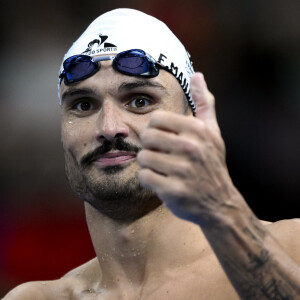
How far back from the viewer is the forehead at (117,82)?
2.22 m

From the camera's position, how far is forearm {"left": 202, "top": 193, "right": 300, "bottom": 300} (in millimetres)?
1541

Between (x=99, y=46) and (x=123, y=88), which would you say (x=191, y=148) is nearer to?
(x=123, y=88)

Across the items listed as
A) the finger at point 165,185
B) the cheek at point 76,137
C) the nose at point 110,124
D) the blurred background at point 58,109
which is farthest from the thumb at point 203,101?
the blurred background at point 58,109

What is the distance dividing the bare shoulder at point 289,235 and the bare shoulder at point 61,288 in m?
0.82

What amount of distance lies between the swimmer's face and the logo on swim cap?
0.24 ft

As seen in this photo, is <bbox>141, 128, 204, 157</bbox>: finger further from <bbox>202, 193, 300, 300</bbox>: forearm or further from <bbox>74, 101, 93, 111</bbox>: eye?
<bbox>74, 101, 93, 111</bbox>: eye

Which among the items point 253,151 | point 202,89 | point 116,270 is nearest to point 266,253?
point 202,89

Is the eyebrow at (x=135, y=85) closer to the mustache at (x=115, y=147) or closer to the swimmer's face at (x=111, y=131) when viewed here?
the swimmer's face at (x=111, y=131)

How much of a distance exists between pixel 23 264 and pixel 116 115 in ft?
6.62

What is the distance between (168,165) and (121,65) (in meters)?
0.86

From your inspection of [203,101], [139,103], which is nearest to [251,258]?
[203,101]

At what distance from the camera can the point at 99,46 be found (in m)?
2.35

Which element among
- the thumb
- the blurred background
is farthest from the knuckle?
the blurred background

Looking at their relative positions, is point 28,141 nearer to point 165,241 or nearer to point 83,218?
point 83,218
